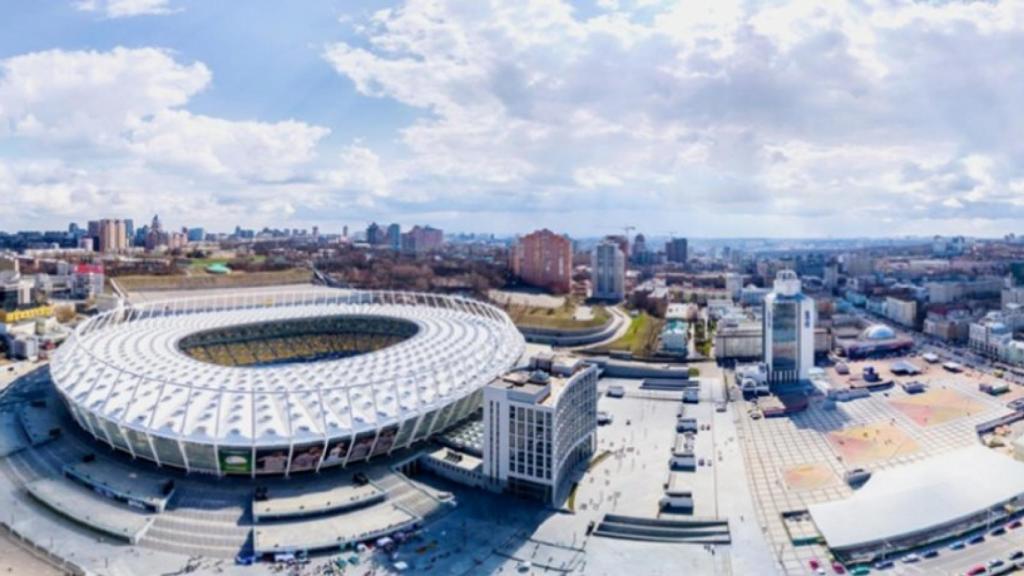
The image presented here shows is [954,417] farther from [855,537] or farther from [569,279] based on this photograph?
[569,279]

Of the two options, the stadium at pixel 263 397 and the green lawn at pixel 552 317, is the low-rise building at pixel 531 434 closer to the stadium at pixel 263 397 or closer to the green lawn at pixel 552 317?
the stadium at pixel 263 397

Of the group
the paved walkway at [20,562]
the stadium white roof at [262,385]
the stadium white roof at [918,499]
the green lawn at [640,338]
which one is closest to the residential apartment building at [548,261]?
the green lawn at [640,338]

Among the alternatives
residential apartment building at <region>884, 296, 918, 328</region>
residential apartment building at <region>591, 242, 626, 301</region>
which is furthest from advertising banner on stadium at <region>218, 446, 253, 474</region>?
residential apartment building at <region>884, 296, 918, 328</region>

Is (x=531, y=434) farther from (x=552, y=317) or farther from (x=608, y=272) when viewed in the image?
(x=608, y=272)

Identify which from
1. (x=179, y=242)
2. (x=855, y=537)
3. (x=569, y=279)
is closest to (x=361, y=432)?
(x=855, y=537)

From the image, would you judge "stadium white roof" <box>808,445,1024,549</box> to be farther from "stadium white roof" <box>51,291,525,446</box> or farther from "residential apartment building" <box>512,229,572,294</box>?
"residential apartment building" <box>512,229,572,294</box>
